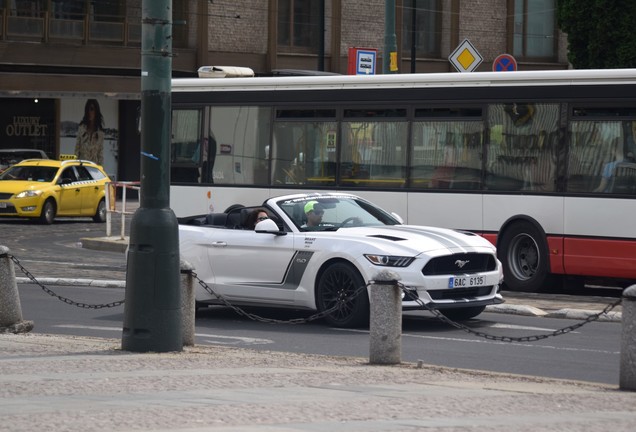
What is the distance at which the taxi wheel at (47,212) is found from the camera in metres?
34.2

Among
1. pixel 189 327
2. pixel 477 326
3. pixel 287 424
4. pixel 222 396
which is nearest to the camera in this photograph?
pixel 287 424

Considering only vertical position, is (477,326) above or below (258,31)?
below

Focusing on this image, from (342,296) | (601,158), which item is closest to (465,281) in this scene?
(342,296)

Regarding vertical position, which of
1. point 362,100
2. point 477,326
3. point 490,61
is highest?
point 490,61

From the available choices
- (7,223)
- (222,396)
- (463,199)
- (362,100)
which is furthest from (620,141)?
(7,223)

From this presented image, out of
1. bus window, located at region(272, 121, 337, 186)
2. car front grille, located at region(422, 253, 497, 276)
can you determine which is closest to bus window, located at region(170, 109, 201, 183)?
bus window, located at region(272, 121, 337, 186)

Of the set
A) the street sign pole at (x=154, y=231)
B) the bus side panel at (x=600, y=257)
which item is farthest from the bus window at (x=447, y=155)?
the street sign pole at (x=154, y=231)

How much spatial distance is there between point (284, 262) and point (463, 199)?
5.03 metres

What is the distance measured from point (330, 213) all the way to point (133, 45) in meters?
33.8

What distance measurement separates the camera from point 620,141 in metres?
18.0

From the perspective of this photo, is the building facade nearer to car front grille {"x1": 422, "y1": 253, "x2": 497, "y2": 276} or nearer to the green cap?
the green cap

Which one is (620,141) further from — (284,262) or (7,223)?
(7,223)

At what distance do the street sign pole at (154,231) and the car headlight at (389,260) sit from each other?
299 centimetres

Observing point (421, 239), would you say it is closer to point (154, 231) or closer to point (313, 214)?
point (313, 214)
